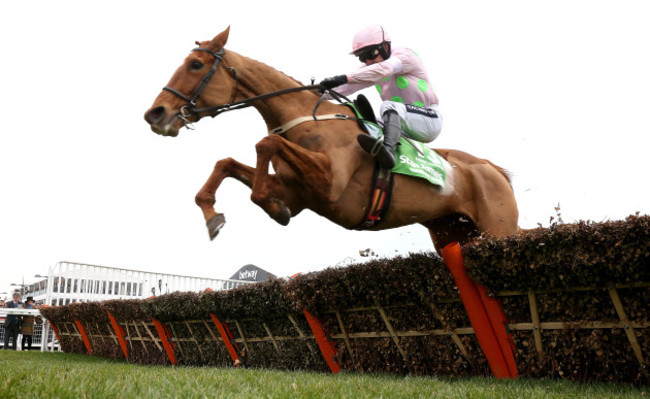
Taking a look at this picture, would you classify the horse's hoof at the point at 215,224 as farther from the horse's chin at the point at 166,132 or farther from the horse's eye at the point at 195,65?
the horse's eye at the point at 195,65

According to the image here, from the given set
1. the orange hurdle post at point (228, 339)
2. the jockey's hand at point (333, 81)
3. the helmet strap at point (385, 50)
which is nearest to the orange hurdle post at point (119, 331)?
the orange hurdle post at point (228, 339)

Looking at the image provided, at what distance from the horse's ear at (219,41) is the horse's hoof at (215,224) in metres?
1.49

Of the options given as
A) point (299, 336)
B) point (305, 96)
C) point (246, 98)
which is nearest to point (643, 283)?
point (305, 96)

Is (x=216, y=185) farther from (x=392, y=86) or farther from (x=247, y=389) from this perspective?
(x=392, y=86)

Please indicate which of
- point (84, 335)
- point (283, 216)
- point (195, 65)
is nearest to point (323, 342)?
point (283, 216)

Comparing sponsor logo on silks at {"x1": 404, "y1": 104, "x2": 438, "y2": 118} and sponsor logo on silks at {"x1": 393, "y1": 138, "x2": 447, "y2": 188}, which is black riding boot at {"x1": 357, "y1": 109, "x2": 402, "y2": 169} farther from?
sponsor logo on silks at {"x1": 404, "y1": 104, "x2": 438, "y2": 118}

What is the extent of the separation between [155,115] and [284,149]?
1.03 m

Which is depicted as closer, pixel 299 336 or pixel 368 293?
pixel 368 293

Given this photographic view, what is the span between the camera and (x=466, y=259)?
4418mm

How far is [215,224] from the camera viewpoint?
4.04 metres

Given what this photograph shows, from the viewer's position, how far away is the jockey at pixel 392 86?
4688 mm

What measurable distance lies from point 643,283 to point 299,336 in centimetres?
376

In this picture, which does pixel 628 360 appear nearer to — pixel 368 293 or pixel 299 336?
pixel 368 293

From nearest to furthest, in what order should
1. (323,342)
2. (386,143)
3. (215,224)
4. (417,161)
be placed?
1. (215,224)
2. (386,143)
3. (417,161)
4. (323,342)
